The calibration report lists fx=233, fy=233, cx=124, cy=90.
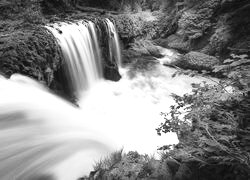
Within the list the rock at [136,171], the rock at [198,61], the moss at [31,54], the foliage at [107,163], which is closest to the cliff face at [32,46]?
the moss at [31,54]

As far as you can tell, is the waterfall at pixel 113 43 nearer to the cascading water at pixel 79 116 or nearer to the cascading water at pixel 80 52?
the cascading water at pixel 79 116

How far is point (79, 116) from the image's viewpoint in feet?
18.8

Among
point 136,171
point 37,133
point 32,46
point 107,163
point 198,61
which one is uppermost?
point 32,46

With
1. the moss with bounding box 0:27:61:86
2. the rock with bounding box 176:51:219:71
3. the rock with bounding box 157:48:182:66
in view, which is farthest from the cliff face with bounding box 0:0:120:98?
the rock with bounding box 176:51:219:71

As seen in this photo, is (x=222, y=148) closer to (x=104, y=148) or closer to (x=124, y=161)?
(x=124, y=161)

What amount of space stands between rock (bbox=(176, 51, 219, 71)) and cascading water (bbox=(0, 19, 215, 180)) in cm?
62

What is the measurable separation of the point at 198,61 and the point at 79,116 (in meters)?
6.73

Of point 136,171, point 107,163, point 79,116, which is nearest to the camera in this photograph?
point 136,171

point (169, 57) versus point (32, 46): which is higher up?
point (32, 46)

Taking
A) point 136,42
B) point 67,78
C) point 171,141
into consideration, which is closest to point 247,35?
point 136,42

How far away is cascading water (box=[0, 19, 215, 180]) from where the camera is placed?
376 cm

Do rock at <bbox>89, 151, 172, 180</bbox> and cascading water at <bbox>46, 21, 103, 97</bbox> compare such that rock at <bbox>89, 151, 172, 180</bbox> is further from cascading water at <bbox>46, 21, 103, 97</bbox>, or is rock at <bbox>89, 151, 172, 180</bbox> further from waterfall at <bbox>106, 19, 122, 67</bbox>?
waterfall at <bbox>106, 19, 122, 67</bbox>

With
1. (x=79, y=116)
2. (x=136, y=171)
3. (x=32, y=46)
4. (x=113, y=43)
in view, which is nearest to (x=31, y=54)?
(x=32, y=46)

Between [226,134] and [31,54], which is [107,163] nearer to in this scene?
[226,134]
